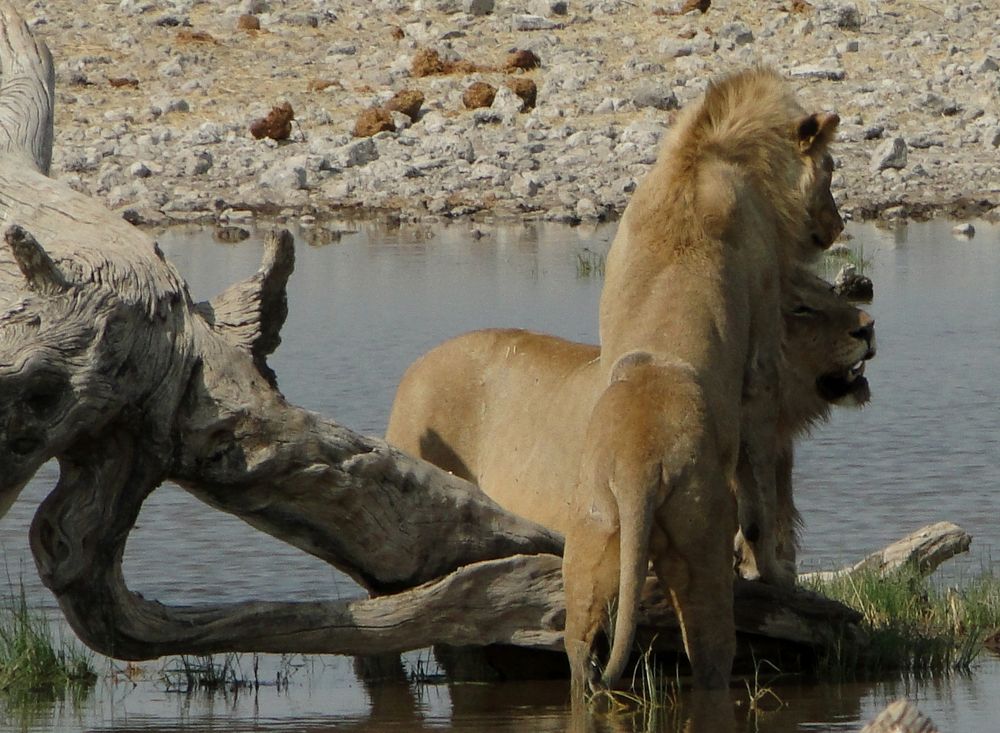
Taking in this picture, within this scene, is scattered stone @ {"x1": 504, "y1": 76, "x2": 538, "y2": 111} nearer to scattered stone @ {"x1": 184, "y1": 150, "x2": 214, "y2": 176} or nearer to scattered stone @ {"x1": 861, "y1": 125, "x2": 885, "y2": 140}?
scattered stone @ {"x1": 184, "y1": 150, "x2": 214, "y2": 176}

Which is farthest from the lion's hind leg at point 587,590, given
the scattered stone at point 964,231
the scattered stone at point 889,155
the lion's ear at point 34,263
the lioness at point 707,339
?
the scattered stone at point 889,155

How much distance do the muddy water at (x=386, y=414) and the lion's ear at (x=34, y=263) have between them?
141 centimetres

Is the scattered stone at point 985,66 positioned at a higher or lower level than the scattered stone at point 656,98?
higher

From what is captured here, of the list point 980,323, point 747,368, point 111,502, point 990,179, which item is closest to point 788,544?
point 747,368

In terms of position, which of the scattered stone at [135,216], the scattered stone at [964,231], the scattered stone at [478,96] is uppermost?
the scattered stone at [478,96]

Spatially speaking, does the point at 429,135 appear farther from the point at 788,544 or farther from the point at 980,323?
the point at 788,544

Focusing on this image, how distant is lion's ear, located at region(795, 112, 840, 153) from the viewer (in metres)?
7.61

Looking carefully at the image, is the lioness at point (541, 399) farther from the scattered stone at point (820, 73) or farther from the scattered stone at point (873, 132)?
the scattered stone at point (820, 73)

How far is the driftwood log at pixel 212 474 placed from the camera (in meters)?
6.11

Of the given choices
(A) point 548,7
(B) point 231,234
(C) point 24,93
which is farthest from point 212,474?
(A) point 548,7

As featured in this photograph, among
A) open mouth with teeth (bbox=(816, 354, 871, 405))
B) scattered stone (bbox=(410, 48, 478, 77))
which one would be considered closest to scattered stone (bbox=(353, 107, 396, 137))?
scattered stone (bbox=(410, 48, 478, 77))

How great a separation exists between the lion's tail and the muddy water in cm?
34

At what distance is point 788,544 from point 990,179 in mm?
17378

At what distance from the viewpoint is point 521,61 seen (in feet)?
94.8
